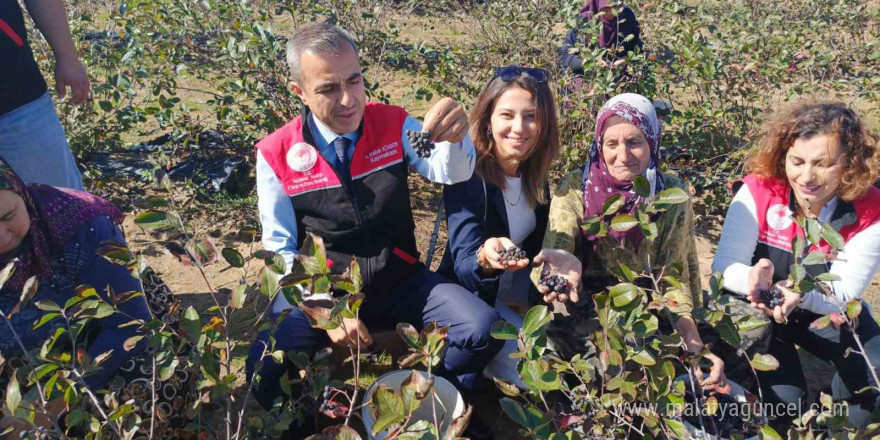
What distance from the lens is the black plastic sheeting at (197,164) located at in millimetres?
3619

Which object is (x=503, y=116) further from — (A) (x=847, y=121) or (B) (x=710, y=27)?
(B) (x=710, y=27)

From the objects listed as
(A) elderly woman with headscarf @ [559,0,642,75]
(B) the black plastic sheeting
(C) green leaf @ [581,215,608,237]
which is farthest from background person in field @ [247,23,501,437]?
(A) elderly woman with headscarf @ [559,0,642,75]

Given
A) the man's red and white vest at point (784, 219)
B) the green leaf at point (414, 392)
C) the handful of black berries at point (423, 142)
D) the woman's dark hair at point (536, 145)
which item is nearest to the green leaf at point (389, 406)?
the green leaf at point (414, 392)

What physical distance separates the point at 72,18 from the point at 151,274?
122 inches

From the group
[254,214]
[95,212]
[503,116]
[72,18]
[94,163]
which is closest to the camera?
[95,212]

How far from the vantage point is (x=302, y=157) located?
2.05 m

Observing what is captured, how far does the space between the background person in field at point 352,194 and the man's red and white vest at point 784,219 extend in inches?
37.0

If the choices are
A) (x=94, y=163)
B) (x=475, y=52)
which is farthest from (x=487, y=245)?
(x=475, y=52)

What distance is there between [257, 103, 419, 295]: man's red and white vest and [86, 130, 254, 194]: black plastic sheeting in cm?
163

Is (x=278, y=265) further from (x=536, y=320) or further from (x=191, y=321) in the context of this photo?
(x=536, y=320)

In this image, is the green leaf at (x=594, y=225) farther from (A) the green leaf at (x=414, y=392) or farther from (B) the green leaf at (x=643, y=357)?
(A) the green leaf at (x=414, y=392)

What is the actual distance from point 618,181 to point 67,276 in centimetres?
162

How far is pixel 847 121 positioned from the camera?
201 centimetres

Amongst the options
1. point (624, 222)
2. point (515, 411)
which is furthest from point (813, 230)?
point (515, 411)
